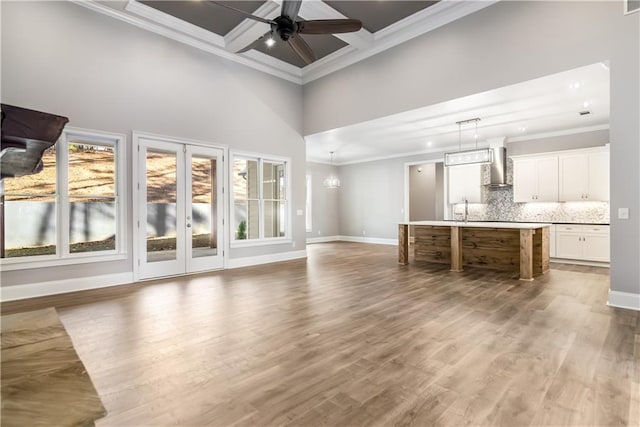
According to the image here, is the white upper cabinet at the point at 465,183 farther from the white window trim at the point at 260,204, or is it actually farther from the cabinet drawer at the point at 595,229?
the white window trim at the point at 260,204

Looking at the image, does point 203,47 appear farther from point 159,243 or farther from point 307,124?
point 159,243

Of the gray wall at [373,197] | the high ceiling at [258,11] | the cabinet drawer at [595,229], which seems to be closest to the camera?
the high ceiling at [258,11]

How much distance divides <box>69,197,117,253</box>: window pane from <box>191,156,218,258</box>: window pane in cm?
129

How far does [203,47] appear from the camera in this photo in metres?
5.85

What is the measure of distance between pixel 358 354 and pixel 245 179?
498cm

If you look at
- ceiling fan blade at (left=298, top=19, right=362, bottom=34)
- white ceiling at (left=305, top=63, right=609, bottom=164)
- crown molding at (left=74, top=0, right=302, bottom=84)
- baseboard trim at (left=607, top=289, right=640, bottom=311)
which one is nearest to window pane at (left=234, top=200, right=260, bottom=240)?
white ceiling at (left=305, top=63, right=609, bottom=164)

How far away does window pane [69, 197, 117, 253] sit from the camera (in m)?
4.62

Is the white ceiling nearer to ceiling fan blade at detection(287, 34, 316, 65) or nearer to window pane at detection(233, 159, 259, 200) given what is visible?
window pane at detection(233, 159, 259, 200)

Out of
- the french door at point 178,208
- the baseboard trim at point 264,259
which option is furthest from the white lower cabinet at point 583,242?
the french door at point 178,208

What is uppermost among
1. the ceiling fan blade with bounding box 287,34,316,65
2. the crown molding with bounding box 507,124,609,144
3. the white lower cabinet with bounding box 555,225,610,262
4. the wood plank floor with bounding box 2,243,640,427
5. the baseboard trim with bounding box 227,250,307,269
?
the ceiling fan blade with bounding box 287,34,316,65

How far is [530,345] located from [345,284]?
8.64 feet

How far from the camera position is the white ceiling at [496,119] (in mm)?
4616

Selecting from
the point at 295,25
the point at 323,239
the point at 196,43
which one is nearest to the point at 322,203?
the point at 323,239

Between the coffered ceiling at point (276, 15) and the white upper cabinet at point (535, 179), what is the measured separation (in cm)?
417
